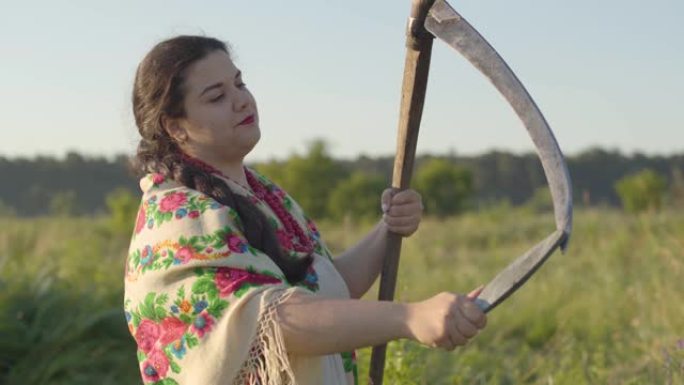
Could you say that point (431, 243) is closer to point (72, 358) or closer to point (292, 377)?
point (72, 358)

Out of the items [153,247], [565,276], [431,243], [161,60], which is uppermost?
[161,60]

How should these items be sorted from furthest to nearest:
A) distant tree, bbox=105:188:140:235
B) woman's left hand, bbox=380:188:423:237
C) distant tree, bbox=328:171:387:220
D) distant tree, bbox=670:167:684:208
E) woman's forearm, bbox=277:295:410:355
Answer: distant tree, bbox=328:171:387:220, distant tree, bbox=105:188:140:235, distant tree, bbox=670:167:684:208, woman's left hand, bbox=380:188:423:237, woman's forearm, bbox=277:295:410:355

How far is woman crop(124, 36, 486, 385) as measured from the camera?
78.0 inches

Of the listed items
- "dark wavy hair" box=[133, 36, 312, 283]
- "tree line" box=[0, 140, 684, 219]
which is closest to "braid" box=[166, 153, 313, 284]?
"dark wavy hair" box=[133, 36, 312, 283]

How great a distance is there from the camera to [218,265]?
2.07m

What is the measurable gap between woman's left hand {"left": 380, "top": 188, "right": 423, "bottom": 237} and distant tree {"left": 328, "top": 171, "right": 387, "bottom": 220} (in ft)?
91.2

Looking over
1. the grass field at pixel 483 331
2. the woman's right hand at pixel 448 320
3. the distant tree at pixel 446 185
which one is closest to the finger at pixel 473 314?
the woman's right hand at pixel 448 320

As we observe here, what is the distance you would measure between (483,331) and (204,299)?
4.38 meters

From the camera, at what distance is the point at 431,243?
1408cm

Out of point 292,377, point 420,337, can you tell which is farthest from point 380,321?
point 292,377

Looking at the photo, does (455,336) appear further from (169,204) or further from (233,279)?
(169,204)

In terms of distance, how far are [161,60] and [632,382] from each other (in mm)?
2629

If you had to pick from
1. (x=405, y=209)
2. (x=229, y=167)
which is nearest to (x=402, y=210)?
(x=405, y=209)

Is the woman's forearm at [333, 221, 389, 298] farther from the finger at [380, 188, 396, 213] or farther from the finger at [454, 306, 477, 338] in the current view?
the finger at [454, 306, 477, 338]
